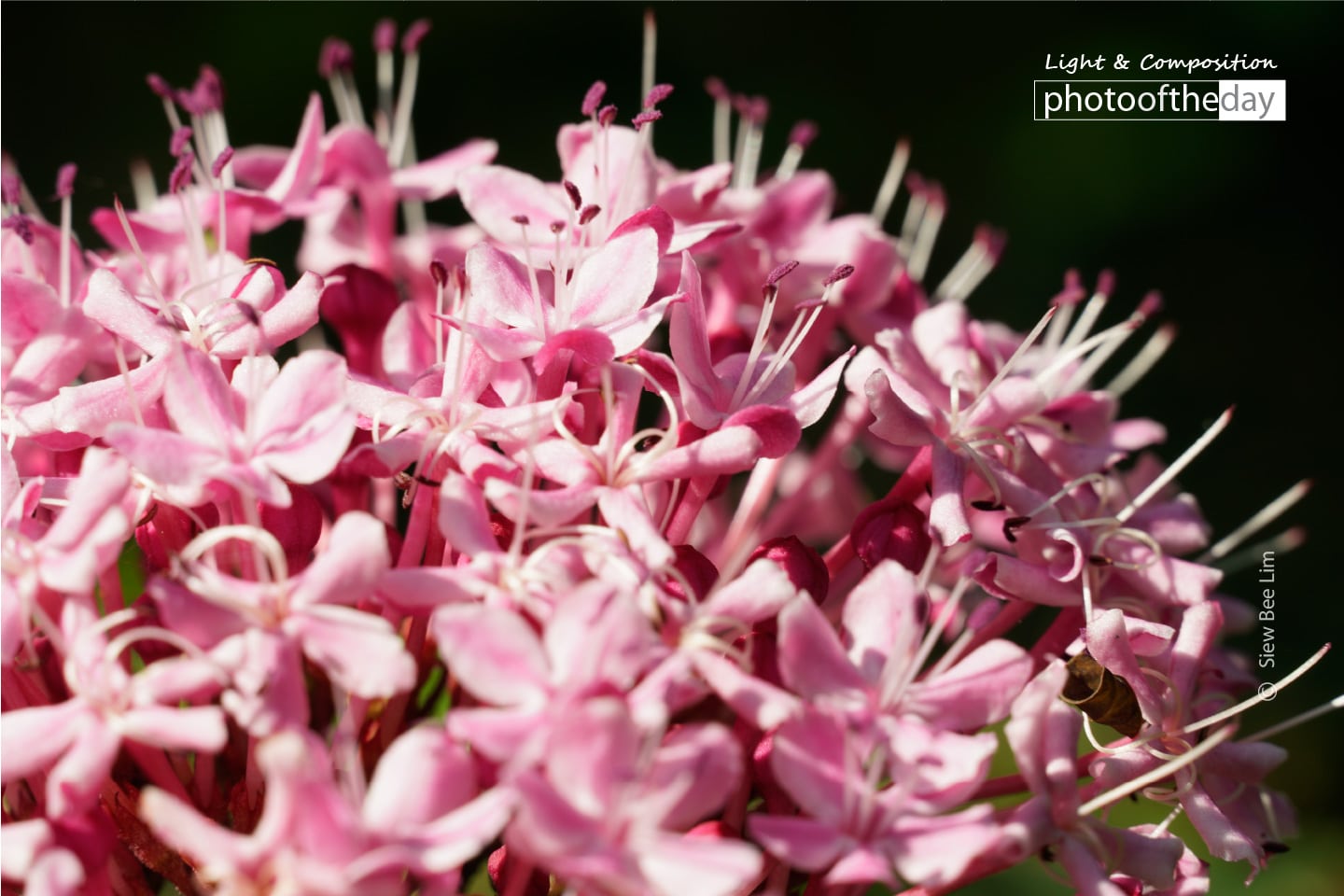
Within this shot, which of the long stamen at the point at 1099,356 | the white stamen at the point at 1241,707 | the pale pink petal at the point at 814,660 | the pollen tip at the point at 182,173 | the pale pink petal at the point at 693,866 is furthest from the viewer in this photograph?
the long stamen at the point at 1099,356

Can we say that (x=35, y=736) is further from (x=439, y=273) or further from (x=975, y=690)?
(x=975, y=690)

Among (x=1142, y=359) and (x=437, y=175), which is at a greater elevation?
(x=437, y=175)

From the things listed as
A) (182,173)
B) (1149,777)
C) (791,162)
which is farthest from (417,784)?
(791,162)

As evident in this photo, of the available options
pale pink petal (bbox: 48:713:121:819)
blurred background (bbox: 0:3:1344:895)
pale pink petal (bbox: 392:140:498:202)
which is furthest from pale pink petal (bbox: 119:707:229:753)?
blurred background (bbox: 0:3:1344:895)

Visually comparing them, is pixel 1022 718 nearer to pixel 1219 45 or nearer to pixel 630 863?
pixel 630 863

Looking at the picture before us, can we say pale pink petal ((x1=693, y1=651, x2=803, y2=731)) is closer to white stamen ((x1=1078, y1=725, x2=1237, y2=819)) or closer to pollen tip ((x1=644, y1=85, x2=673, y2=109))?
white stamen ((x1=1078, y1=725, x2=1237, y2=819))

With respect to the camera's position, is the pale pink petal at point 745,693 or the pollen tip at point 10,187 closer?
the pale pink petal at point 745,693

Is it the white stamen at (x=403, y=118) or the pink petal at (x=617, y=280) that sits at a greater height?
the white stamen at (x=403, y=118)

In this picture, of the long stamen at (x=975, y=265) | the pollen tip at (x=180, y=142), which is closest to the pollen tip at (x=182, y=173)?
the pollen tip at (x=180, y=142)

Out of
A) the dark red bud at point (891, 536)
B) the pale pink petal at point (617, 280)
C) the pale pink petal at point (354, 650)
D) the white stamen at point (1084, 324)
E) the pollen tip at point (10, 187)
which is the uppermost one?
the pollen tip at point (10, 187)

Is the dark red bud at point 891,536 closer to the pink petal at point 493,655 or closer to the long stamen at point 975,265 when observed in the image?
the pink petal at point 493,655
